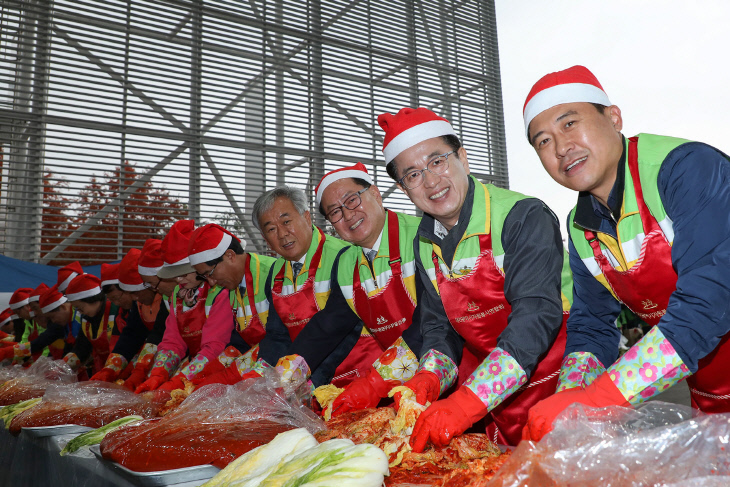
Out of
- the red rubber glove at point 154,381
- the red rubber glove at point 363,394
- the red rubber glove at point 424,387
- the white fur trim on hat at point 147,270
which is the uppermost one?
the white fur trim on hat at point 147,270

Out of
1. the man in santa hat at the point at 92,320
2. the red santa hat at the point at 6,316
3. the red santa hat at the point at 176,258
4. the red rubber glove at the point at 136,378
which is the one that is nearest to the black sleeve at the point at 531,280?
the red santa hat at the point at 176,258

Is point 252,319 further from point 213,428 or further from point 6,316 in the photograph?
point 6,316

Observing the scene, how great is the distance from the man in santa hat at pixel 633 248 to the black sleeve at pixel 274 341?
1.74m

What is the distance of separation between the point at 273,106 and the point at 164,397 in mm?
5674

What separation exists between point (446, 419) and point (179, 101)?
22.5 ft

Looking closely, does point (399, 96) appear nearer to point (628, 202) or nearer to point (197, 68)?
point (197, 68)

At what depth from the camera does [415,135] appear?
6.26 feet

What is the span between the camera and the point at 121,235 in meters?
6.94

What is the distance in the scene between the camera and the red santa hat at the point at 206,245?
136 inches

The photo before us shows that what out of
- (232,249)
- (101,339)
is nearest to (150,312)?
(101,339)

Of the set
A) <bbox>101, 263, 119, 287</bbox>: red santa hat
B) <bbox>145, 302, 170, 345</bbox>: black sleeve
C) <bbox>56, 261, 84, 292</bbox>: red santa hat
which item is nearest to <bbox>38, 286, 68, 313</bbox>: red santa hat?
<bbox>56, 261, 84, 292</bbox>: red santa hat

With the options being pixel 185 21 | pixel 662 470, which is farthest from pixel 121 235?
pixel 662 470

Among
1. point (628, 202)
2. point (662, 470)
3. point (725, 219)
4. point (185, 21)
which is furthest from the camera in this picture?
point (185, 21)

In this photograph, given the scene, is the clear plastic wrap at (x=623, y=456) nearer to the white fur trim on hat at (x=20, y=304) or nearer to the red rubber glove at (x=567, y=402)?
the red rubber glove at (x=567, y=402)
